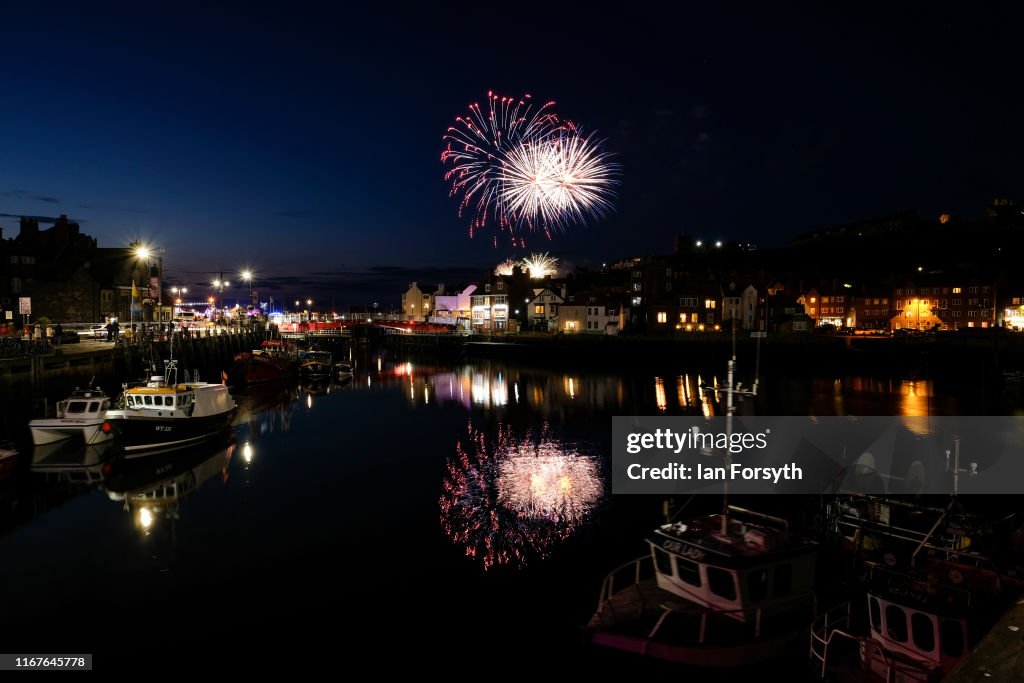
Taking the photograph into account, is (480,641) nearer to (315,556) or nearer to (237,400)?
(315,556)

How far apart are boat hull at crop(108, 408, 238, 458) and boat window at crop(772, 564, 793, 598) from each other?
27.7 metres

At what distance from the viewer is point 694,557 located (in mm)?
11844

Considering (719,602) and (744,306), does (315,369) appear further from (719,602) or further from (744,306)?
(744,306)

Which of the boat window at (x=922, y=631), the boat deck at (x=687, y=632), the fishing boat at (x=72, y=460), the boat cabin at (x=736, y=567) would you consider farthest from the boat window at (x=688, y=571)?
the fishing boat at (x=72, y=460)

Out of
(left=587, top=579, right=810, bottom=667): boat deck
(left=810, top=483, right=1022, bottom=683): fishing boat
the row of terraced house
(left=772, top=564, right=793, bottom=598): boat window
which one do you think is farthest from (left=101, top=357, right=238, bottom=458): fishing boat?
the row of terraced house

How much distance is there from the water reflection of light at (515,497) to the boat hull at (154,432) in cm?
1328

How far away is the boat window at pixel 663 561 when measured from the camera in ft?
40.9

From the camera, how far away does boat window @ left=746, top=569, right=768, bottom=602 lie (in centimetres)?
1167

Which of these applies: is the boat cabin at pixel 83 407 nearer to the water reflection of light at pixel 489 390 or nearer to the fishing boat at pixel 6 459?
the fishing boat at pixel 6 459

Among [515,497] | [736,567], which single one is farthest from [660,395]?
[736,567]

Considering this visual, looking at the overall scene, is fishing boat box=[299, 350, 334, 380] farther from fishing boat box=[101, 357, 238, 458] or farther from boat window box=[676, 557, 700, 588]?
boat window box=[676, 557, 700, 588]

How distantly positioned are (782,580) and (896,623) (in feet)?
6.55

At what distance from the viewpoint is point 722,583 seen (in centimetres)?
1166

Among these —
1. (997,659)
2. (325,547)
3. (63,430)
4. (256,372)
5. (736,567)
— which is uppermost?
(997,659)
